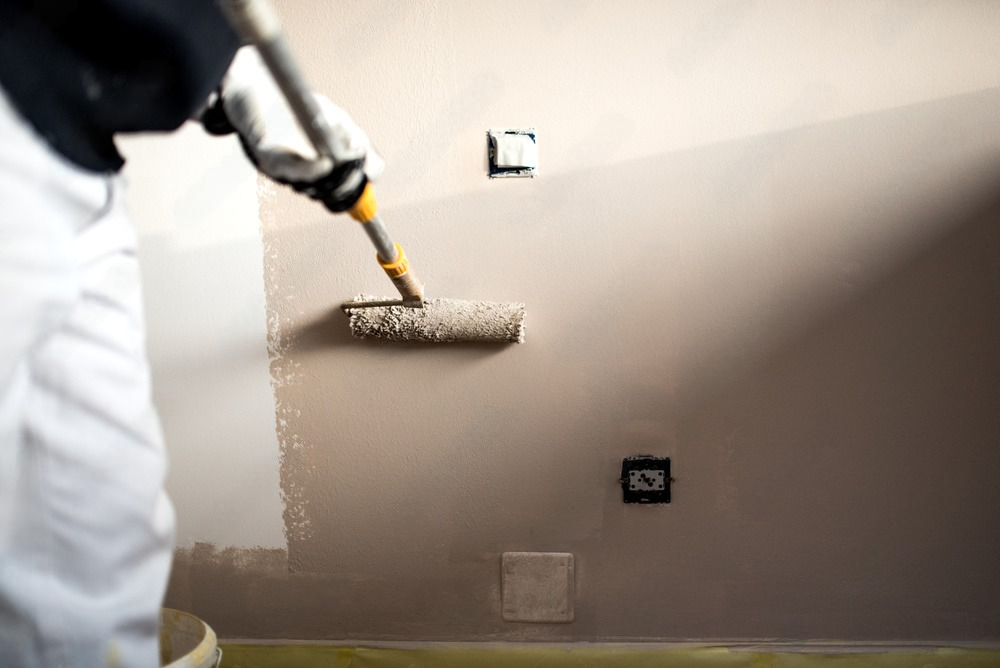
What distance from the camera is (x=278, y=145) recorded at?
0.92 meters

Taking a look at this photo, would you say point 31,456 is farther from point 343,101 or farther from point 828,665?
point 828,665

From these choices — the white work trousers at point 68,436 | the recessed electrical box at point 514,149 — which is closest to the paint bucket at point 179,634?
the white work trousers at point 68,436

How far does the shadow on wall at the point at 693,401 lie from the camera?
4.92 ft

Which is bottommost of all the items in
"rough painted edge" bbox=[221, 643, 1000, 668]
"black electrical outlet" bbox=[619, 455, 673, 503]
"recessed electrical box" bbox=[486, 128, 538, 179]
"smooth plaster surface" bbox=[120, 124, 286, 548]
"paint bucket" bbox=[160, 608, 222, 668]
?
"rough painted edge" bbox=[221, 643, 1000, 668]

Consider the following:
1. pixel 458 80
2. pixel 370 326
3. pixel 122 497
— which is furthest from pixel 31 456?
pixel 458 80

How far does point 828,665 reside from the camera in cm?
157

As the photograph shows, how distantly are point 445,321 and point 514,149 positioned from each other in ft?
1.28

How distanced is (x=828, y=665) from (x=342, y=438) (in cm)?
118

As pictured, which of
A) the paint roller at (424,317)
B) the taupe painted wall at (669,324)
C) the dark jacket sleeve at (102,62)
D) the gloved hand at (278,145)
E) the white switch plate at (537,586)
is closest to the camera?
the dark jacket sleeve at (102,62)

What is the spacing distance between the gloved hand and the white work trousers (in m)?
0.18

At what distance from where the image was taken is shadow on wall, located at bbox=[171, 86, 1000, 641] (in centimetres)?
150

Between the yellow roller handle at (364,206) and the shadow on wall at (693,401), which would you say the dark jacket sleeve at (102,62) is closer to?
the yellow roller handle at (364,206)

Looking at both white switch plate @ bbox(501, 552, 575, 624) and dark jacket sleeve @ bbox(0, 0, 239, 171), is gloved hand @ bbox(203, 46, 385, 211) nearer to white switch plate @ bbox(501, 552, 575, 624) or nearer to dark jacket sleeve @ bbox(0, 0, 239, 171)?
dark jacket sleeve @ bbox(0, 0, 239, 171)

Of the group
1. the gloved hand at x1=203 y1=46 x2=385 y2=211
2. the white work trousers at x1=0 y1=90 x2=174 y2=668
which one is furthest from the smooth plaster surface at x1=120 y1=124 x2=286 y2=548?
the white work trousers at x1=0 y1=90 x2=174 y2=668
